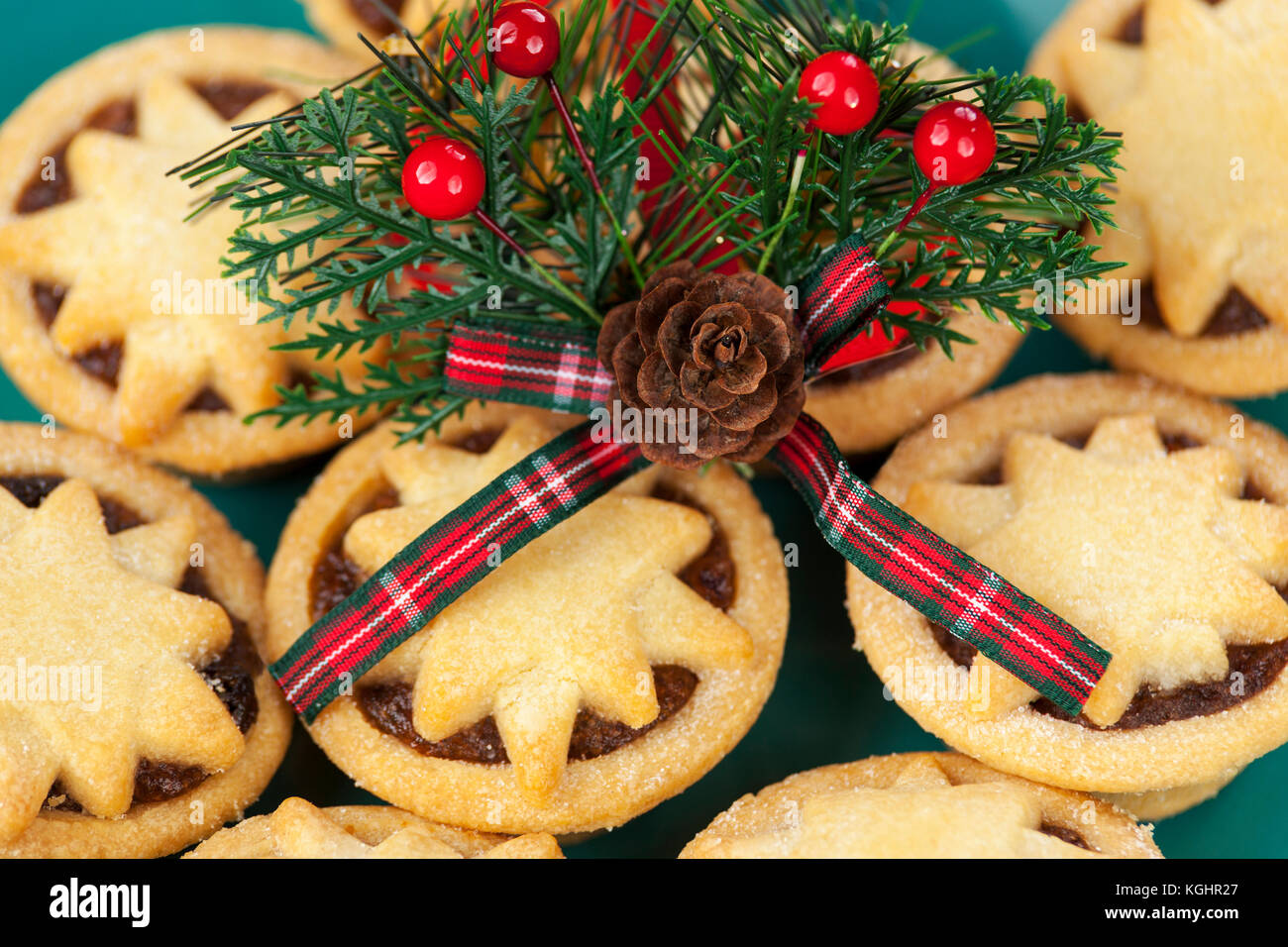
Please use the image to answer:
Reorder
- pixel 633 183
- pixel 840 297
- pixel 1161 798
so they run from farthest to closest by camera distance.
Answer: pixel 1161 798
pixel 633 183
pixel 840 297

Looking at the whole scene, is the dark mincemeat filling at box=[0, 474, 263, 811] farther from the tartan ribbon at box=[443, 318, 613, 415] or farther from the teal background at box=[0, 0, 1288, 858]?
the tartan ribbon at box=[443, 318, 613, 415]

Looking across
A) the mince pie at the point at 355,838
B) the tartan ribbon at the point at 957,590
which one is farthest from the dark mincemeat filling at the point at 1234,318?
the mince pie at the point at 355,838

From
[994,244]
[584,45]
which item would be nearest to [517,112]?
[584,45]

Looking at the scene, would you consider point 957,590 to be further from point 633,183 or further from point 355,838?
point 355,838

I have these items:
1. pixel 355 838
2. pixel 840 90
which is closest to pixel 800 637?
pixel 355 838

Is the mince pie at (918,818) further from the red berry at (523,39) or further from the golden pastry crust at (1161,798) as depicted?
the red berry at (523,39)

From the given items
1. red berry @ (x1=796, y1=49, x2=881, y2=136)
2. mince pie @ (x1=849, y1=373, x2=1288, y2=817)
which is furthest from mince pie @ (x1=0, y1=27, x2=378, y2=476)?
mince pie @ (x1=849, y1=373, x2=1288, y2=817)

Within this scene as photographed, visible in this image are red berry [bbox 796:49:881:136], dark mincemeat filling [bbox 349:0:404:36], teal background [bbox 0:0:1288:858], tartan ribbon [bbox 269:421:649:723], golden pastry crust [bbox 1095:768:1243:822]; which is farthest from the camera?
dark mincemeat filling [bbox 349:0:404:36]
